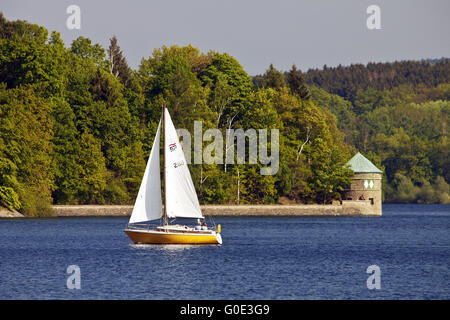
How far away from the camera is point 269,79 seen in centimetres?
13738

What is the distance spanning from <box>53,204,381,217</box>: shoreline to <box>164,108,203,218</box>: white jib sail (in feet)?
149

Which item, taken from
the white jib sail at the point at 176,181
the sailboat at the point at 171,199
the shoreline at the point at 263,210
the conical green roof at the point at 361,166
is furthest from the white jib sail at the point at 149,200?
the conical green roof at the point at 361,166

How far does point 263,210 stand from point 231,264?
2531 inches

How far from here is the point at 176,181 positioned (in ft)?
208

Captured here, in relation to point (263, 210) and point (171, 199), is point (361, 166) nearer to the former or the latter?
point (263, 210)

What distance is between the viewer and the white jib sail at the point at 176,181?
6312cm

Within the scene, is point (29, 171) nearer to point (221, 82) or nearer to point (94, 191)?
point (94, 191)

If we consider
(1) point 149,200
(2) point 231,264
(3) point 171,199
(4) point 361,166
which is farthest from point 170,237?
(4) point 361,166

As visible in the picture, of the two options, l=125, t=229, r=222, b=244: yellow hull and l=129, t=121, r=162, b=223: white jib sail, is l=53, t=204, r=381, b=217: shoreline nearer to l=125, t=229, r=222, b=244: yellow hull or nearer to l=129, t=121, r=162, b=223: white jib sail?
l=125, t=229, r=222, b=244: yellow hull

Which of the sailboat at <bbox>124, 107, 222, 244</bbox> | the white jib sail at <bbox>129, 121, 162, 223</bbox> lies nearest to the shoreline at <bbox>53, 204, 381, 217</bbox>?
the white jib sail at <bbox>129, 121, 162, 223</bbox>

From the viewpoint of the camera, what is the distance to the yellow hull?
6225cm

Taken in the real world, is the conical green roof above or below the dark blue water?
above

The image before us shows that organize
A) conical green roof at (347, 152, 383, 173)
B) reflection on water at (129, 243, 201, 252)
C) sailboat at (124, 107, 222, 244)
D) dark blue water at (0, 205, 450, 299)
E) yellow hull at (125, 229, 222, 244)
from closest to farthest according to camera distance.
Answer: dark blue water at (0, 205, 450, 299) → reflection on water at (129, 243, 201, 252) → yellow hull at (125, 229, 222, 244) → sailboat at (124, 107, 222, 244) → conical green roof at (347, 152, 383, 173)

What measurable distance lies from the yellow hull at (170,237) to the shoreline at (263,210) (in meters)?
44.5
